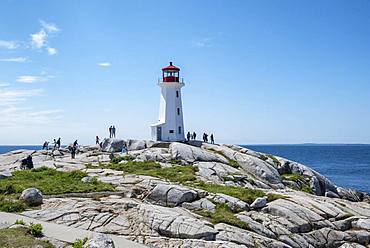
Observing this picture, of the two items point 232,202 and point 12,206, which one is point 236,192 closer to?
point 232,202

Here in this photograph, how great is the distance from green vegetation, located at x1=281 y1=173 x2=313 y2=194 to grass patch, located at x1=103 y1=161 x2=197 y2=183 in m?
13.6

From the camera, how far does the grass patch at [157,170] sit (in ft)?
115

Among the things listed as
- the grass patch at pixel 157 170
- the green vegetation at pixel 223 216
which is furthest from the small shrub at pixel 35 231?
the grass patch at pixel 157 170

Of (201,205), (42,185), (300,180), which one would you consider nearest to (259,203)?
(201,205)

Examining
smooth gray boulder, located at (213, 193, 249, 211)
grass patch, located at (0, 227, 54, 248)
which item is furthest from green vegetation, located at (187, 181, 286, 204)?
grass patch, located at (0, 227, 54, 248)

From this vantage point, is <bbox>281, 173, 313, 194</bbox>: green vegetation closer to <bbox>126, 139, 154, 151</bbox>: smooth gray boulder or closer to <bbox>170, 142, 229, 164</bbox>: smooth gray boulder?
<bbox>170, 142, 229, 164</bbox>: smooth gray boulder

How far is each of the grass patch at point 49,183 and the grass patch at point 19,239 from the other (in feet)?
28.9

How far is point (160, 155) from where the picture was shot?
45.3 m

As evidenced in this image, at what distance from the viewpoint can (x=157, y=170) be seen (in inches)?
1492

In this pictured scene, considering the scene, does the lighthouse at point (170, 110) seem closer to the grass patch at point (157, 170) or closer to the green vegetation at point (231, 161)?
the green vegetation at point (231, 161)

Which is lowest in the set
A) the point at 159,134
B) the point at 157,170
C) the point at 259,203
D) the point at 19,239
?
the point at 259,203

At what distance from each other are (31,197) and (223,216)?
11.4 metres

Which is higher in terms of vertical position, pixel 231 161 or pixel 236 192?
pixel 231 161

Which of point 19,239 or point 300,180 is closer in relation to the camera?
point 19,239
